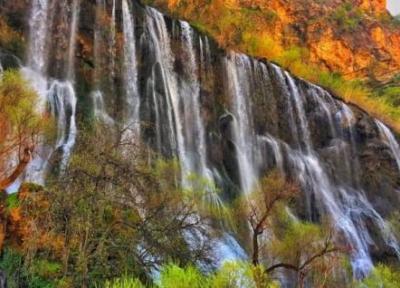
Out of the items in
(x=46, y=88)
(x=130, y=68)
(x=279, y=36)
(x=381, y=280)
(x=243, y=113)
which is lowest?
(x=381, y=280)

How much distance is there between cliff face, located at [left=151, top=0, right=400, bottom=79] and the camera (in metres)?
54.0

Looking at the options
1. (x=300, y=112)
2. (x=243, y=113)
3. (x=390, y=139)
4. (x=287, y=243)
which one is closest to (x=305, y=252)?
(x=287, y=243)

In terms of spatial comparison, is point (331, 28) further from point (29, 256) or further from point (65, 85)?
point (29, 256)

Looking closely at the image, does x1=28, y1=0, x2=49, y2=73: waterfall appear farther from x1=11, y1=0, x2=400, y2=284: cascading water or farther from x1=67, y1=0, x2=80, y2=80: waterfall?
x1=67, y1=0, x2=80, y2=80: waterfall

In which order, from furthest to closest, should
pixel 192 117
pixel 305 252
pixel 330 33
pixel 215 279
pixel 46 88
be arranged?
pixel 330 33 < pixel 192 117 < pixel 46 88 < pixel 305 252 < pixel 215 279

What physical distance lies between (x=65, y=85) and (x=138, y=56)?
452cm

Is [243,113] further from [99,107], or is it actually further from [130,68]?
[99,107]

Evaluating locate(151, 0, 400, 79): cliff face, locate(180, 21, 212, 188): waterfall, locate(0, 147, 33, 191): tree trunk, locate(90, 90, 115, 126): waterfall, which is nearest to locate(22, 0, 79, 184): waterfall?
locate(90, 90, 115, 126): waterfall

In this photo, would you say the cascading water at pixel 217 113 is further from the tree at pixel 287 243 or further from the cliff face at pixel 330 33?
the cliff face at pixel 330 33

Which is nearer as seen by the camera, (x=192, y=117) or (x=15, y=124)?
(x=15, y=124)

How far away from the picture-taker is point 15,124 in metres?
16.6

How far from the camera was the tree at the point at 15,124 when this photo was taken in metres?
15.7

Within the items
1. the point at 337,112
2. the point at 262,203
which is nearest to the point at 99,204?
the point at 262,203

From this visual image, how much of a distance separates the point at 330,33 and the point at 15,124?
44498mm
